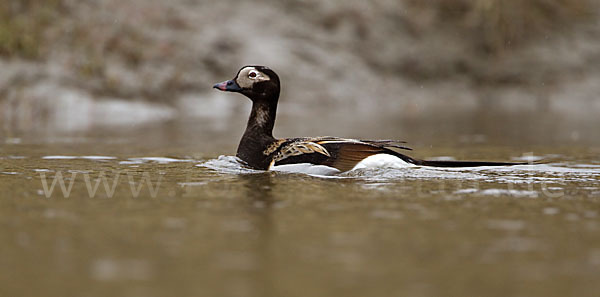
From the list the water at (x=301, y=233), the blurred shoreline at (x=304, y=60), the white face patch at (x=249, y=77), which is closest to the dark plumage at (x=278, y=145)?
the white face patch at (x=249, y=77)

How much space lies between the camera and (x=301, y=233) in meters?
4.01

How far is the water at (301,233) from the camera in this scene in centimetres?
311

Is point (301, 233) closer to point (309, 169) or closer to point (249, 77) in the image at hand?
point (309, 169)

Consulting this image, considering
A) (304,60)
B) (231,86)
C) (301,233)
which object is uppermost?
(304,60)

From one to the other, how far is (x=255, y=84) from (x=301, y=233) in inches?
Answer: 156

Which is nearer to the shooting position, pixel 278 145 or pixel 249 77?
pixel 278 145

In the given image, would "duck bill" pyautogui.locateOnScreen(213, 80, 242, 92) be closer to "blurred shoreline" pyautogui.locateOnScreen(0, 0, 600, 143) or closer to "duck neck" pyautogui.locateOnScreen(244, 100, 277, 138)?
"duck neck" pyautogui.locateOnScreen(244, 100, 277, 138)

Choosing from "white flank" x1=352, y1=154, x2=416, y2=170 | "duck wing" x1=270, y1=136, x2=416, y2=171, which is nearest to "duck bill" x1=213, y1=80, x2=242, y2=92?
"duck wing" x1=270, y1=136, x2=416, y2=171

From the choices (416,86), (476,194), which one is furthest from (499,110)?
(476,194)

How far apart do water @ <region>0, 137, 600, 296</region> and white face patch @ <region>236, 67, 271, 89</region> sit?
1.21m

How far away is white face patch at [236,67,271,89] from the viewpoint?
774cm

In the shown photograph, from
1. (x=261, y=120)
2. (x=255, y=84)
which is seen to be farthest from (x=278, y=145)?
(x=255, y=84)

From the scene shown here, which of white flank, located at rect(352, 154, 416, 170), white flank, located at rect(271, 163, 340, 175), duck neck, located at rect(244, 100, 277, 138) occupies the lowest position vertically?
white flank, located at rect(271, 163, 340, 175)

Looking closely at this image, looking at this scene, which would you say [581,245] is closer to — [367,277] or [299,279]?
[367,277]
